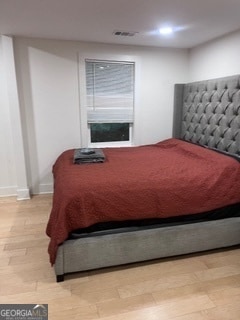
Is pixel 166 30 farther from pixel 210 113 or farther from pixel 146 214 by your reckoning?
pixel 146 214

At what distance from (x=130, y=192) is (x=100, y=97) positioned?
6.80 ft

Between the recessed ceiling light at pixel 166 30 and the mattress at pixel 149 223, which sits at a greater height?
the recessed ceiling light at pixel 166 30

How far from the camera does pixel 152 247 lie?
209 centimetres

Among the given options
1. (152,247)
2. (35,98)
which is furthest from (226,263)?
(35,98)

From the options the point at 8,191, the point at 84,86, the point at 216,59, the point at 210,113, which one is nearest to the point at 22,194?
the point at 8,191

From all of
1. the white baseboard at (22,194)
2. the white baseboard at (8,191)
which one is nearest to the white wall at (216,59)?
the white baseboard at (22,194)

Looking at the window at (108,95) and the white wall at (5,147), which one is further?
the window at (108,95)

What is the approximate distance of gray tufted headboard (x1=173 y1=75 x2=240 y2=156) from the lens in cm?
276

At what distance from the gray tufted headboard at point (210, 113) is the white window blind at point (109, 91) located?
78 centimetres

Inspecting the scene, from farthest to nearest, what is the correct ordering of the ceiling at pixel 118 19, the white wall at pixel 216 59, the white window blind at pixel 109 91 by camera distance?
the white window blind at pixel 109 91, the white wall at pixel 216 59, the ceiling at pixel 118 19

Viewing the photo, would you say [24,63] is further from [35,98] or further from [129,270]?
[129,270]

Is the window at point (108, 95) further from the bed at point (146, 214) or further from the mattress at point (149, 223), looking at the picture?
the mattress at point (149, 223)

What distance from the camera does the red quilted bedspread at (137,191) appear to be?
1889 mm

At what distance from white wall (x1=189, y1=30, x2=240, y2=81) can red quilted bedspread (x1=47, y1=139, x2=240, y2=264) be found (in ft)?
3.74
